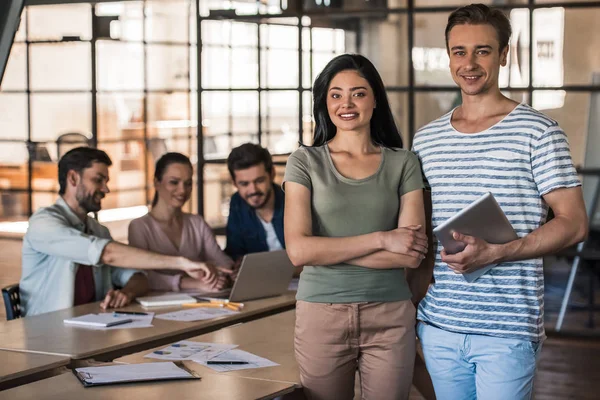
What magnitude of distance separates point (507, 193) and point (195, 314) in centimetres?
175

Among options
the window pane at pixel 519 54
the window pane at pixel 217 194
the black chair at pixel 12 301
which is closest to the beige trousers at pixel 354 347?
the black chair at pixel 12 301

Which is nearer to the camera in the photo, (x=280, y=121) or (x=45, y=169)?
(x=280, y=121)

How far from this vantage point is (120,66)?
11.7m

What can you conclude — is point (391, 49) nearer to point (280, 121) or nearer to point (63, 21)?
point (280, 121)

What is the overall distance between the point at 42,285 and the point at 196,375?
1592 millimetres

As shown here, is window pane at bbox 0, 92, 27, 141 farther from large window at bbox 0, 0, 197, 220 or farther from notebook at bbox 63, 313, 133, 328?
notebook at bbox 63, 313, 133, 328

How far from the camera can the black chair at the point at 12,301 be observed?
3.95 m

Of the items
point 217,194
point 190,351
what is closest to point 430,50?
point 217,194

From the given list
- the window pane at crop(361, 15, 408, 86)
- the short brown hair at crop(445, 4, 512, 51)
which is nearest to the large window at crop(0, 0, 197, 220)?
the window pane at crop(361, 15, 408, 86)

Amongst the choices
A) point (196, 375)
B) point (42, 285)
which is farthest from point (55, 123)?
point (196, 375)

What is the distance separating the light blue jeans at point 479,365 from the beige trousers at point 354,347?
112 mm

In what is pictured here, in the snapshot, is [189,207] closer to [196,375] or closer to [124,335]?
[124,335]

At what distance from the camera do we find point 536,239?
7.44ft

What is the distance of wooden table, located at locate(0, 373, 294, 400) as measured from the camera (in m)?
2.52
